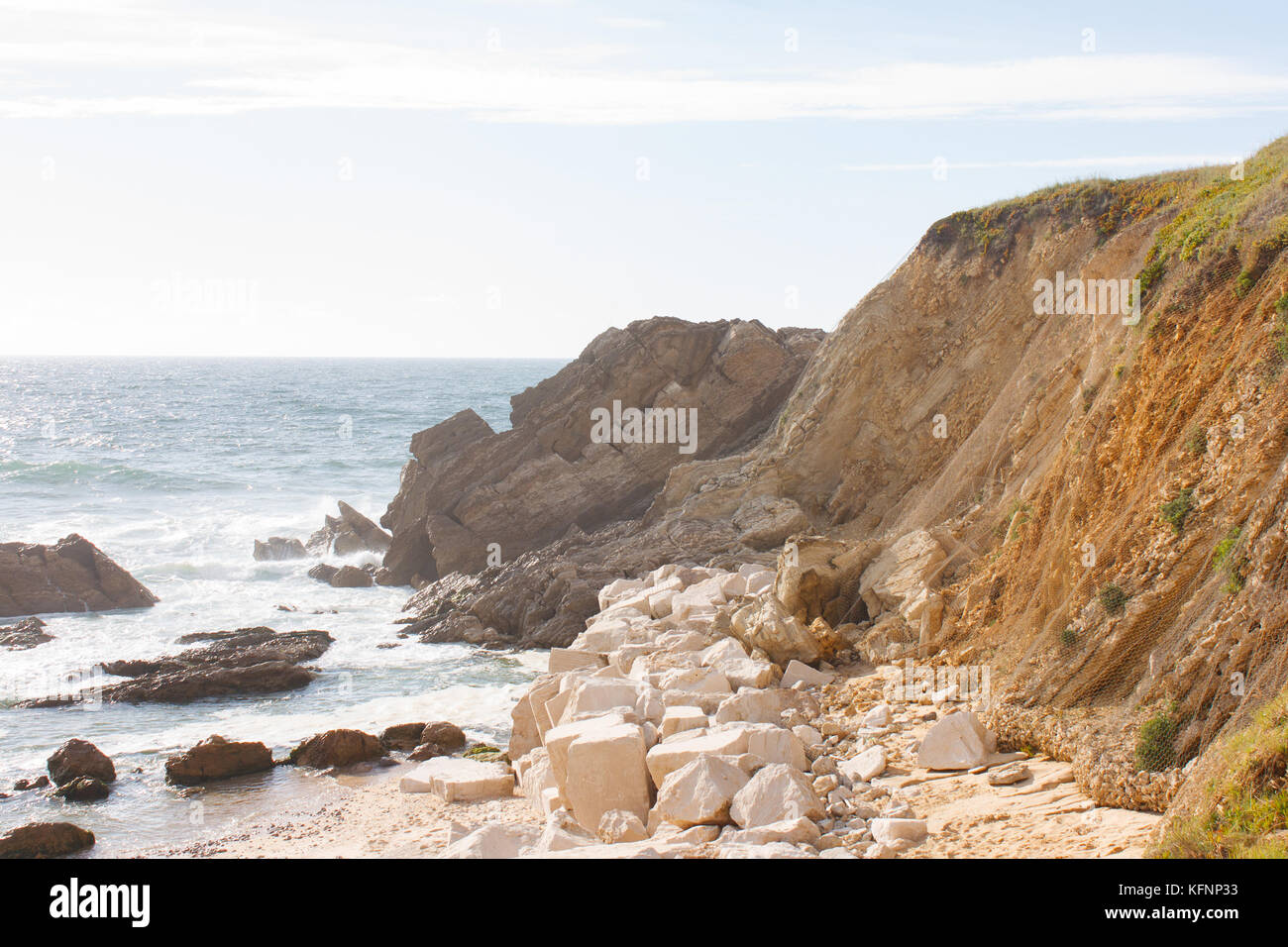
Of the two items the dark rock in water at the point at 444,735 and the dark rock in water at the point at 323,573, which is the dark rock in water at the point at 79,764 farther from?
the dark rock in water at the point at 323,573

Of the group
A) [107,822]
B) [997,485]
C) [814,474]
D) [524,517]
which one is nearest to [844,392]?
[814,474]

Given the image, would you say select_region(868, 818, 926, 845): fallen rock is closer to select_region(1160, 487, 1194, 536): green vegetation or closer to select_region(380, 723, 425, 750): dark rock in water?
select_region(1160, 487, 1194, 536): green vegetation

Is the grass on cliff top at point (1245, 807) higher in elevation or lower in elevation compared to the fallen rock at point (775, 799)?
higher

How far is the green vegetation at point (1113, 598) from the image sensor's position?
10023 mm

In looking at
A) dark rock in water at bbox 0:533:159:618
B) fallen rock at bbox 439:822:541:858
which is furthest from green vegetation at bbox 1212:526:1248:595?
dark rock in water at bbox 0:533:159:618

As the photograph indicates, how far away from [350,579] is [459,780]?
1852 centimetres

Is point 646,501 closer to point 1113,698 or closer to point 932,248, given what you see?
point 932,248

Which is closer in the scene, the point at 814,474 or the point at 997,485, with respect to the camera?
the point at 997,485

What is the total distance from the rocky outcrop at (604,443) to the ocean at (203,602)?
2.67 meters

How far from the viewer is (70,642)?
24.1 meters

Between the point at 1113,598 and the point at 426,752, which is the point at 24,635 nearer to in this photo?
the point at 426,752

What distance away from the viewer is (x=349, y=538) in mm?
35531

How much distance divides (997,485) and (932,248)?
26.2ft

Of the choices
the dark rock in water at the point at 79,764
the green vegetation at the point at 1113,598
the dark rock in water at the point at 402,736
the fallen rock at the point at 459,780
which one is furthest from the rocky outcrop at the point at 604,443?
the green vegetation at the point at 1113,598
